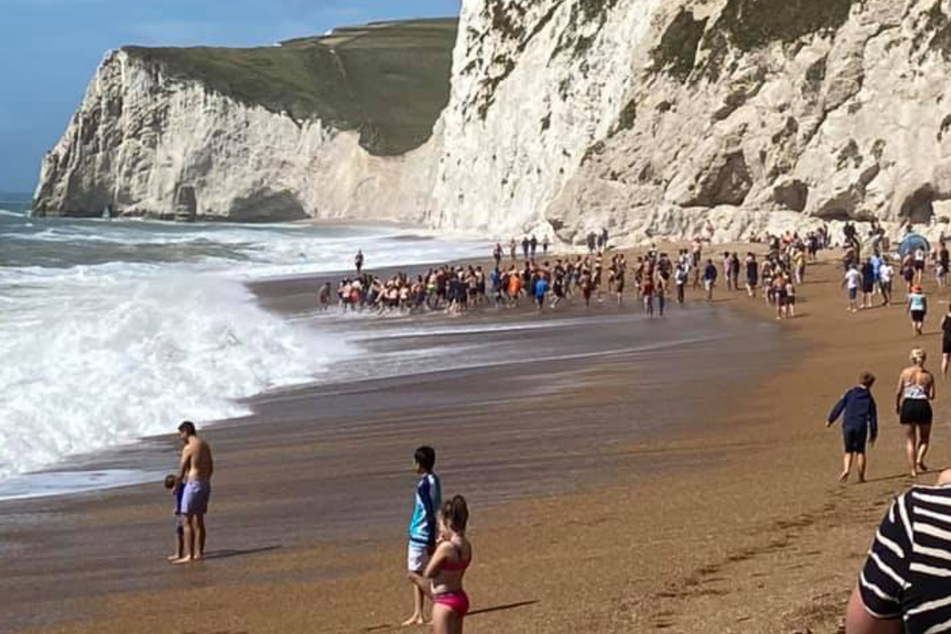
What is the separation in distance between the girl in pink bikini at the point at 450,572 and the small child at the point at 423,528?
4.64ft

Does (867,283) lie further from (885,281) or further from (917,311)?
(917,311)

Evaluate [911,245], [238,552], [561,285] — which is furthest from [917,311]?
[238,552]

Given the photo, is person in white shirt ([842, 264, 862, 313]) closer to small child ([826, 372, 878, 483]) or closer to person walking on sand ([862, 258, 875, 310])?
person walking on sand ([862, 258, 875, 310])

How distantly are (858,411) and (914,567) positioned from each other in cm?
1110

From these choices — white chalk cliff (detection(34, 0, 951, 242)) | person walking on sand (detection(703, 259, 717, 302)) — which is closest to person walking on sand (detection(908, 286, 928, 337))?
person walking on sand (detection(703, 259, 717, 302))

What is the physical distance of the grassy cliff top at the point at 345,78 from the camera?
142750mm

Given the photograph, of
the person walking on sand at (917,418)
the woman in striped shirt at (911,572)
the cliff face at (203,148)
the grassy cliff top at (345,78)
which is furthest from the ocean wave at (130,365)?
the grassy cliff top at (345,78)

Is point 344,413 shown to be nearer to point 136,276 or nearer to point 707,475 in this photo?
point 707,475

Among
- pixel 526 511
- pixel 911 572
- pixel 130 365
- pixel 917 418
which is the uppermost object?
pixel 911 572

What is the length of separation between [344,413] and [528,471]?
6342 millimetres

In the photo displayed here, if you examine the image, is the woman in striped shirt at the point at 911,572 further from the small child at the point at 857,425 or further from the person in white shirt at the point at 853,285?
the person in white shirt at the point at 853,285

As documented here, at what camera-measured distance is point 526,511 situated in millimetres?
12773

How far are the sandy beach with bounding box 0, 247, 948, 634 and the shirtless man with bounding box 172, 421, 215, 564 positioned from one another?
20 cm

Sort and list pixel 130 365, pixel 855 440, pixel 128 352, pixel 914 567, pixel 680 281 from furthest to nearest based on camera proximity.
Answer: pixel 680 281 → pixel 128 352 → pixel 130 365 → pixel 855 440 → pixel 914 567
